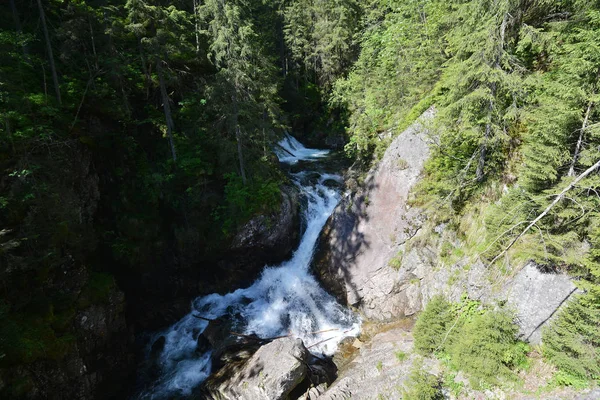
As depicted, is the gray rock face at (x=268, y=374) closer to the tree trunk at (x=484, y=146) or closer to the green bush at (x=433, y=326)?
the green bush at (x=433, y=326)

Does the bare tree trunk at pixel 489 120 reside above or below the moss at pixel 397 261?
above

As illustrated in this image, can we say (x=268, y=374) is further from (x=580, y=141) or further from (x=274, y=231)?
(x=580, y=141)

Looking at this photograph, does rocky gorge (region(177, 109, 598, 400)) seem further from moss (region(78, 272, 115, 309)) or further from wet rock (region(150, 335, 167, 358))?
moss (region(78, 272, 115, 309))

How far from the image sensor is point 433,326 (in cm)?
915

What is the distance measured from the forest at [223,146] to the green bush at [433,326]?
24 cm

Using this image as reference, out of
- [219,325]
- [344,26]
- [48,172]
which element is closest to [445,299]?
[219,325]

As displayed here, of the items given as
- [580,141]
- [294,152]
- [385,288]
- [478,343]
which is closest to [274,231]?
[385,288]

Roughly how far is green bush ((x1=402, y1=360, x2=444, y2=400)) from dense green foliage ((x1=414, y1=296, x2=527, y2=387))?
2.88 feet

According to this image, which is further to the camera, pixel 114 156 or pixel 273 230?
pixel 273 230

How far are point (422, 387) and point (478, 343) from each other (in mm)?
1952

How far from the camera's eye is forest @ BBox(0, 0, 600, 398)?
23.4ft

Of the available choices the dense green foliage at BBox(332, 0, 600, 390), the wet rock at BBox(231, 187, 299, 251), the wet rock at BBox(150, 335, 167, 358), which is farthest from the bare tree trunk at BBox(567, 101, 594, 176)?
the wet rock at BBox(150, 335, 167, 358)

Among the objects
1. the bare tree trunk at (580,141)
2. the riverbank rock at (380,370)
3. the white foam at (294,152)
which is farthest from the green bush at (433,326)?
the white foam at (294,152)

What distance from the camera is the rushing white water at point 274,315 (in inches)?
492
